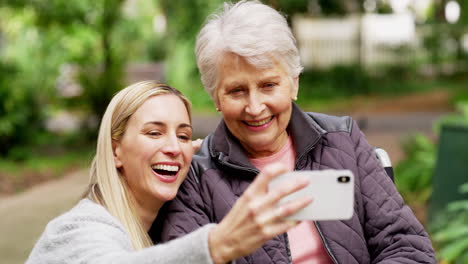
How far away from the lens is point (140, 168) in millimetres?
2113

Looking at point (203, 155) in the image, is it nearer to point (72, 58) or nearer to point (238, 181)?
point (238, 181)

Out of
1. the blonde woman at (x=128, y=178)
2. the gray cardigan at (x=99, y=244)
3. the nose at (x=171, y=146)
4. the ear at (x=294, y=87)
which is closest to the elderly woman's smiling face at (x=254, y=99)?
the ear at (x=294, y=87)

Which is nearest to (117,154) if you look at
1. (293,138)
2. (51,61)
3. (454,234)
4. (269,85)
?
(269,85)

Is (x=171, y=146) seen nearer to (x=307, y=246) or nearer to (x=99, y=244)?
(x=99, y=244)

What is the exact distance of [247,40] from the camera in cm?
216

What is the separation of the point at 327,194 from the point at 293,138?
88cm

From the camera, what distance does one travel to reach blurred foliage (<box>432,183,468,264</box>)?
4.34 meters

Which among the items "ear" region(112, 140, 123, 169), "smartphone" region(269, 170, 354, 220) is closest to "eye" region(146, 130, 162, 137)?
"ear" region(112, 140, 123, 169)

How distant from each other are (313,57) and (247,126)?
1811 cm

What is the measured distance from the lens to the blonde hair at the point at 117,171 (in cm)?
207

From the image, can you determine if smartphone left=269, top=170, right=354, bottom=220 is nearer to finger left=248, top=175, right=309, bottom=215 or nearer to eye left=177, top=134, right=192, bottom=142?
finger left=248, top=175, right=309, bottom=215

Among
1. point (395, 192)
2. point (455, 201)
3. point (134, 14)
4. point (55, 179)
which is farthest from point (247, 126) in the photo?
point (134, 14)

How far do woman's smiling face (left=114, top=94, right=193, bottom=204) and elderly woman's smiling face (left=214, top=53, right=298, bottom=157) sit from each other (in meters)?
0.18

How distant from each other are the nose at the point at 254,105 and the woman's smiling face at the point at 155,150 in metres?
0.22
